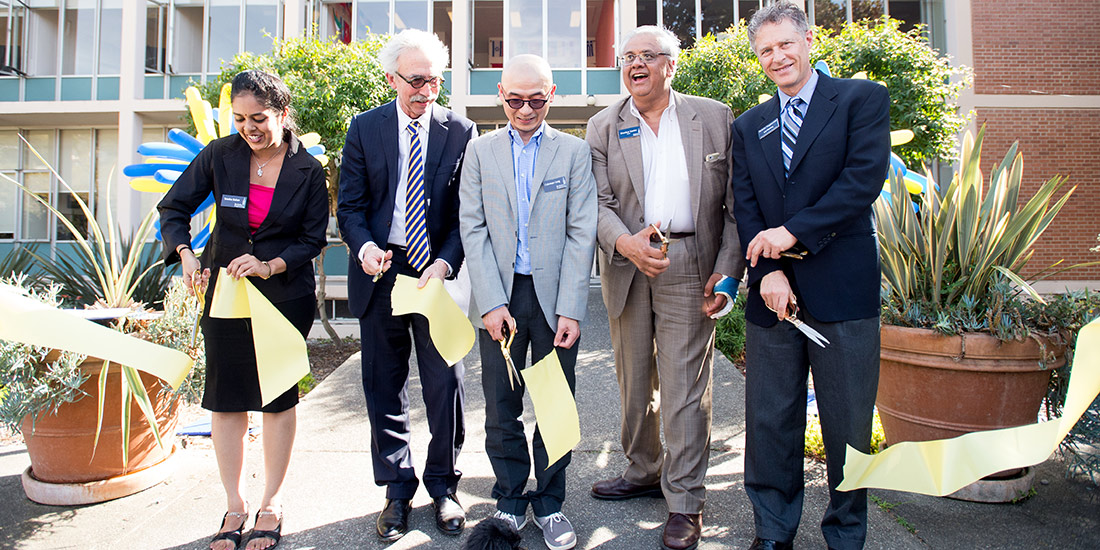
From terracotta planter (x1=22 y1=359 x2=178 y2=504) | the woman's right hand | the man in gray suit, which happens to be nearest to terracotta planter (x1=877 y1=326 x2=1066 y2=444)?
the man in gray suit

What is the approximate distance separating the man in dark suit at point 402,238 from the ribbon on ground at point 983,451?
1647 mm

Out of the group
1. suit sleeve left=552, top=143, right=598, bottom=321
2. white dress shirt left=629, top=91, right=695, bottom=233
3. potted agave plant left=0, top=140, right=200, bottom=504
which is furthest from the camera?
potted agave plant left=0, top=140, right=200, bottom=504

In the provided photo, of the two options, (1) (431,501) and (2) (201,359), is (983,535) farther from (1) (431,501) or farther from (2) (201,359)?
(2) (201,359)

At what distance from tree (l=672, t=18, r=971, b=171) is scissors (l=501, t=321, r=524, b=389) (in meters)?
7.21

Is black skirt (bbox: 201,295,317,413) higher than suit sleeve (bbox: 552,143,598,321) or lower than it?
lower

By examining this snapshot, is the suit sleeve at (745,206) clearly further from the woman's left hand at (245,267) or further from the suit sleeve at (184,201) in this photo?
the suit sleeve at (184,201)

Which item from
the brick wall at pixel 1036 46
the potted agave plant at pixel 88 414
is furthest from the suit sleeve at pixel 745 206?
the brick wall at pixel 1036 46

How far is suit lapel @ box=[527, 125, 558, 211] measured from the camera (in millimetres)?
2590

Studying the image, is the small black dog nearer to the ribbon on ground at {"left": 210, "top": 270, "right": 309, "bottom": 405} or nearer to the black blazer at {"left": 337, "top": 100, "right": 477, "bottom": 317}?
the ribbon on ground at {"left": 210, "top": 270, "right": 309, "bottom": 405}

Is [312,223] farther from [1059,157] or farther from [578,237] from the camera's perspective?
[1059,157]

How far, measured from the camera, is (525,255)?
2617 millimetres

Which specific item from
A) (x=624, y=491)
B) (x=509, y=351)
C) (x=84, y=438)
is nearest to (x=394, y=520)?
(x=509, y=351)

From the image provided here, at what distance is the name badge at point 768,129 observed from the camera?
98.2 inches

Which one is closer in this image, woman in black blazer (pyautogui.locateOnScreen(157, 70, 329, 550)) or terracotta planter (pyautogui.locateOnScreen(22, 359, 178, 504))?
woman in black blazer (pyautogui.locateOnScreen(157, 70, 329, 550))
